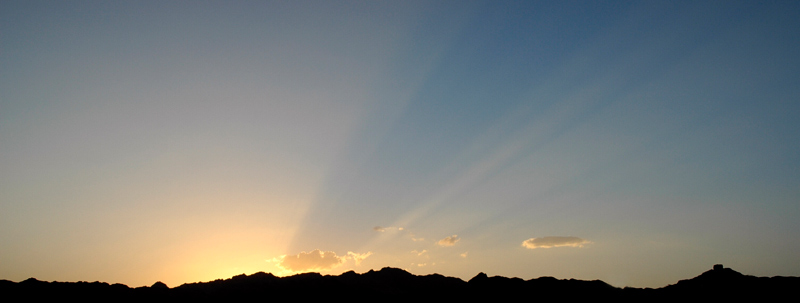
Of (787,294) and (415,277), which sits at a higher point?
(415,277)

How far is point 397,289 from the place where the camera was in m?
76.2

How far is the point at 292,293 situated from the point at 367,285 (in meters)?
11.7

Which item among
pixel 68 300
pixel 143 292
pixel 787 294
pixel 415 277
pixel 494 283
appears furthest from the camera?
pixel 415 277

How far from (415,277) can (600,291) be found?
2878 centimetres

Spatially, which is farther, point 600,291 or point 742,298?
point 600,291

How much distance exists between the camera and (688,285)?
66375 millimetres

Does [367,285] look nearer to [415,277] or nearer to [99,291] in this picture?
[415,277]

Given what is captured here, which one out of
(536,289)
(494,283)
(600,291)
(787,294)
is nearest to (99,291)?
(494,283)

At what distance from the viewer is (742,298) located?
59.8 metres

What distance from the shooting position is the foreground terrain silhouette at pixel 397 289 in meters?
62.6

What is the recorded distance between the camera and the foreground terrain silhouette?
6262 cm

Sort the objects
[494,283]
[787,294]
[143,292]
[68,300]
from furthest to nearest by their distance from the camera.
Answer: [494,283]
[143,292]
[68,300]
[787,294]

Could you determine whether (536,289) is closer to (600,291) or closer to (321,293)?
(600,291)

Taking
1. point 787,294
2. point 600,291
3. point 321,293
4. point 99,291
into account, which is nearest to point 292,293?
point 321,293
